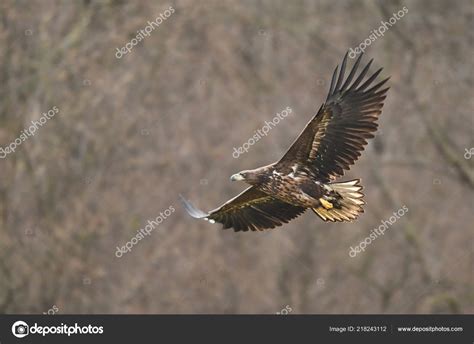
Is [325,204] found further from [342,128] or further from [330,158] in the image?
[342,128]

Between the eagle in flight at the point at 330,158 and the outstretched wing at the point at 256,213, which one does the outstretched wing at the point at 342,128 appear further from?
the outstretched wing at the point at 256,213

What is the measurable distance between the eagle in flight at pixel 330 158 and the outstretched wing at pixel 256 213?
0.76 meters

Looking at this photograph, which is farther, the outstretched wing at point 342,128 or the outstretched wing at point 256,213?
the outstretched wing at point 256,213

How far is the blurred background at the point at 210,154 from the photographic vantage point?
20609 mm

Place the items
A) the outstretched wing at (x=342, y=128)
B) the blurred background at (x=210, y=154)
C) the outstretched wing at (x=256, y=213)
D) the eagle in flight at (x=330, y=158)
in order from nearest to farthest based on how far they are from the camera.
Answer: the eagle in flight at (x=330, y=158) < the outstretched wing at (x=342, y=128) < the outstretched wing at (x=256, y=213) < the blurred background at (x=210, y=154)

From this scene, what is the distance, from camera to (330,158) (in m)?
11.5

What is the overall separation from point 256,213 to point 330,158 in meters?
1.37

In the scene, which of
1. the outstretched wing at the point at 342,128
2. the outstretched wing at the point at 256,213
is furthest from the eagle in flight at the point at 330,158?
the outstretched wing at the point at 256,213

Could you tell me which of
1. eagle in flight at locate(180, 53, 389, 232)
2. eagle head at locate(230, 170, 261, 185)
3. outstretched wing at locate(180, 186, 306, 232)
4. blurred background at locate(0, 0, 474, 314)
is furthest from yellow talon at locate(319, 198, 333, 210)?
blurred background at locate(0, 0, 474, 314)

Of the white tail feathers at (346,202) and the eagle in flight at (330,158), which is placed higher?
the eagle in flight at (330,158)

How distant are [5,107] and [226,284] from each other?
7183 mm

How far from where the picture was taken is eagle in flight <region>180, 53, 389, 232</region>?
11258 mm

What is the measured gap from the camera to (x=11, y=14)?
20.2 metres
